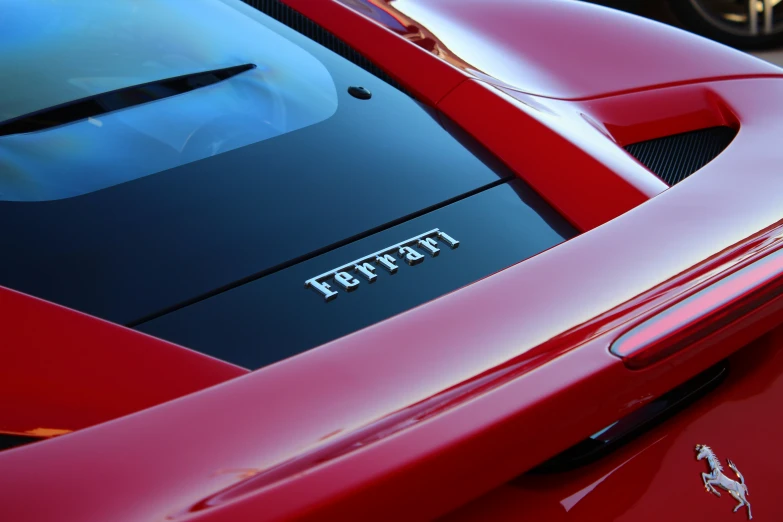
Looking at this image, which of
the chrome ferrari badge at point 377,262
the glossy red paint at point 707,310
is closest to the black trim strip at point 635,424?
the glossy red paint at point 707,310

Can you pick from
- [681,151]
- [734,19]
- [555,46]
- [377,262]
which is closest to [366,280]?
[377,262]

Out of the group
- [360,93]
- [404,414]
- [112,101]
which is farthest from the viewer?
[360,93]

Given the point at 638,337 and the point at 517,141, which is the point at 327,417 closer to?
the point at 638,337

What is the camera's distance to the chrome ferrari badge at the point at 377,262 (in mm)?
1062

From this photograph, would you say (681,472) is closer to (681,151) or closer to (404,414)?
(404,414)

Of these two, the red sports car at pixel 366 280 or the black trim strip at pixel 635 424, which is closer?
the red sports car at pixel 366 280

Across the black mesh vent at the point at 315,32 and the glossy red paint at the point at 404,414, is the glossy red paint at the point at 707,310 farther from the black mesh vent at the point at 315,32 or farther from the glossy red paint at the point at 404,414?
the black mesh vent at the point at 315,32

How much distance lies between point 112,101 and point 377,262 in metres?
0.50

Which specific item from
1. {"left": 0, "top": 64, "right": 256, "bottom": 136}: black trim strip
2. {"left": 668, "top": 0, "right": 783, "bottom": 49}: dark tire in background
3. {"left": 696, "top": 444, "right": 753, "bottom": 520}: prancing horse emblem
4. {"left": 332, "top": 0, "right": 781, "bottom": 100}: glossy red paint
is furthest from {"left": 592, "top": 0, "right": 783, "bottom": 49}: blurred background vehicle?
{"left": 696, "top": 444, "right": 753, "bottom": 520}: prancing horse emblem

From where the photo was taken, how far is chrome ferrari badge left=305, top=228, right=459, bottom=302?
3.49 ft

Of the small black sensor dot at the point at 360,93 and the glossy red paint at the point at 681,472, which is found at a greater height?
the small black sensor dot at the point at 360,93

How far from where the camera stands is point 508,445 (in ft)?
2.60

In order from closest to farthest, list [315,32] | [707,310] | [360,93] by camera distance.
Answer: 1. [707,310]
2. [360,93]
3. [315,32]

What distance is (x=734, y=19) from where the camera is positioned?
15.3 ft
